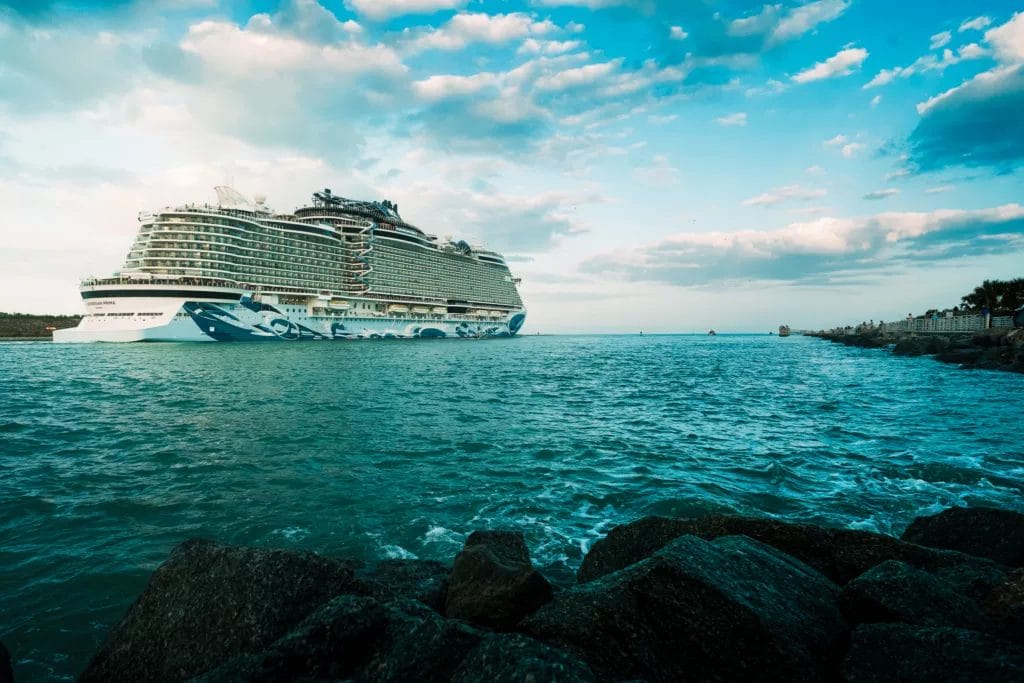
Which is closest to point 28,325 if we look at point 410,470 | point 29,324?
point 29,324

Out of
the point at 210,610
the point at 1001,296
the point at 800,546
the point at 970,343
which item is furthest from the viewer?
the point at 1001,296

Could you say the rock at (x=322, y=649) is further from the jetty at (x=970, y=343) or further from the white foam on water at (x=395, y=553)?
the jetty at (x=970, y=343)

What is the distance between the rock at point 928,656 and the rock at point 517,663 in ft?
6.86

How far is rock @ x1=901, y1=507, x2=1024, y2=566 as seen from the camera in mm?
6223

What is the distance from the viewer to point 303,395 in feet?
77.7

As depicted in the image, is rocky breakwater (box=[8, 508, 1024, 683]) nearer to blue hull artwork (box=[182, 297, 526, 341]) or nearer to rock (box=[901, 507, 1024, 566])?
rock (box=[901, 507, 1024, 566])

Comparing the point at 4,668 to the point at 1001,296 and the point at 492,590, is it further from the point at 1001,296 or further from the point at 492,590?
the point at 1001,296

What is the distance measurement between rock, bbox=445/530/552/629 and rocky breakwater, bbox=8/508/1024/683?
0.05ft

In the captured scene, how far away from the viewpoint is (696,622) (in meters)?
3.86

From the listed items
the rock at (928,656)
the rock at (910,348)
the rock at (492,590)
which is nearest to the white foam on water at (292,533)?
the rock at (492,590)

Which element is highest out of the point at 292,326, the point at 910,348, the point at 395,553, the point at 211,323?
the point at 211,323

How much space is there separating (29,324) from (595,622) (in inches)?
5692

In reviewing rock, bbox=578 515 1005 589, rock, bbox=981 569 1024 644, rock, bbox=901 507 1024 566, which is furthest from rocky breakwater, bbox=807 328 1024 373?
rock, bbox=981 569 1024 644

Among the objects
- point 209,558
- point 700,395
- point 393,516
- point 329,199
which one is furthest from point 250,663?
point 329,199
